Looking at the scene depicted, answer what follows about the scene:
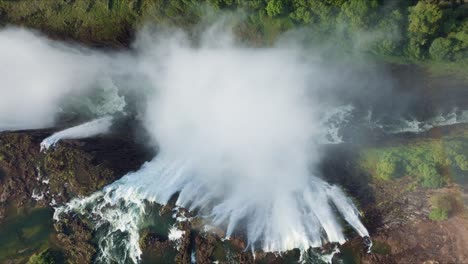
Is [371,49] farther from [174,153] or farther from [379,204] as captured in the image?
[174,153]

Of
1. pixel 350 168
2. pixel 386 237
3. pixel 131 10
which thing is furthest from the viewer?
pixel 131 10

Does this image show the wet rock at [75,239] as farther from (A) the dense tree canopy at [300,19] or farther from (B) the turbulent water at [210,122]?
(A) the dense tree canopy at [300,19]

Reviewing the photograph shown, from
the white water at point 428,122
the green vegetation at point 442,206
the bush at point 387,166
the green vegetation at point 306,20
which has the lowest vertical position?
the green vegetation at point 442,206

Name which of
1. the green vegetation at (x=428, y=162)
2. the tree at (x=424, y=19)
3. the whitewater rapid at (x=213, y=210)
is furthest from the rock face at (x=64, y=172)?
the tree at (x=424, y=19)

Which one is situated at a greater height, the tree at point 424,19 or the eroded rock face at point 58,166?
the tree at point 424,19

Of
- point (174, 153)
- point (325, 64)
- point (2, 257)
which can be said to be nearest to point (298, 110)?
point (325, 64)

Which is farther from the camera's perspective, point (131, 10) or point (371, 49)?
point (131, 10)

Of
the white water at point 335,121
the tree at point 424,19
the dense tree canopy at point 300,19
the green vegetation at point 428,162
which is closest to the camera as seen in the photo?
the tree at point 424,19
